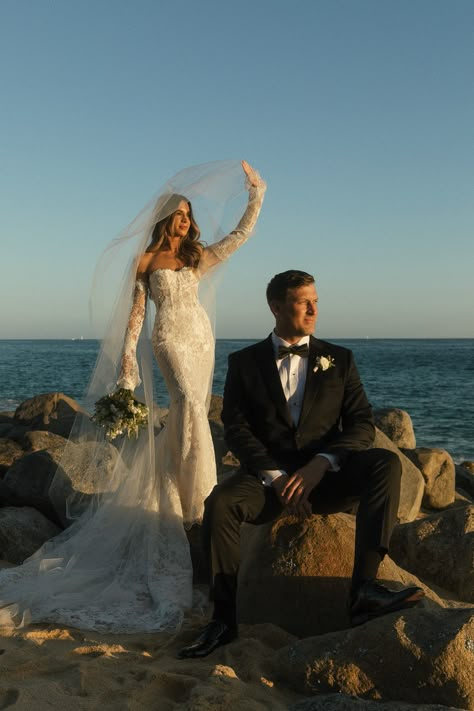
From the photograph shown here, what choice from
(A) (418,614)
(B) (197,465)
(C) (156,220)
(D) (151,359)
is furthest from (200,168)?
(A) (418,614)

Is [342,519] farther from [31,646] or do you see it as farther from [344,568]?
[31,646]

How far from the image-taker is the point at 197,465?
6516mm

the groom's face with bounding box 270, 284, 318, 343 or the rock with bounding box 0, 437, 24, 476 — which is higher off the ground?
the groom's face with bounding box 270, 284, 318, 343

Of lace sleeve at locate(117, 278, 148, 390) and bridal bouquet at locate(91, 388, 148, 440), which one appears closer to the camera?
bridal bouquet at locate(91, 388, 148, 440)

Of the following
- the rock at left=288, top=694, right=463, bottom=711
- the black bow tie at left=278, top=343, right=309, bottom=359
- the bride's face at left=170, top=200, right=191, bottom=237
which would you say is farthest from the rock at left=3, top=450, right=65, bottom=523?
the rock at left=288, top=694, right=463, bottom=711

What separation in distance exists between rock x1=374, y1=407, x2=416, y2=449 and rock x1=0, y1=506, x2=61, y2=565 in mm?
6710

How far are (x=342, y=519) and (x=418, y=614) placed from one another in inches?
48.3

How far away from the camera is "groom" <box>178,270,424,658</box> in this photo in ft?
14.3

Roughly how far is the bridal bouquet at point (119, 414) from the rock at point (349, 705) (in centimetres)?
341

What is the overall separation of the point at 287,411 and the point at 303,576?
3.52 ft

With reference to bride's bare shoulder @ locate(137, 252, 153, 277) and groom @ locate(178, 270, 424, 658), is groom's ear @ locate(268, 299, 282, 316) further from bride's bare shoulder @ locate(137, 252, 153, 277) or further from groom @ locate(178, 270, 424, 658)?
bride's bare shoulder @ locate(137, 252, 153, 277)

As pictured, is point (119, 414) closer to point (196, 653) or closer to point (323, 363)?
point (323, 363)

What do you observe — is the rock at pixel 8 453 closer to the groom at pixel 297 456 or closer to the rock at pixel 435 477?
the rock at pixel 435 477

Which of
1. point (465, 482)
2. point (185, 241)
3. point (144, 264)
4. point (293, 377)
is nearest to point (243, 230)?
point (185, 241)
